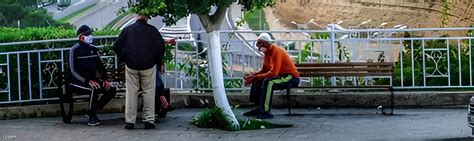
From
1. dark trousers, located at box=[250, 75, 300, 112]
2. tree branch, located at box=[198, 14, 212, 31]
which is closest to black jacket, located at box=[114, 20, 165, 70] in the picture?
tree branch, located at box=[198, 14, 212, 31]

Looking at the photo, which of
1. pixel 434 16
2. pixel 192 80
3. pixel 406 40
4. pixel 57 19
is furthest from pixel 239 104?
pixel 57 19

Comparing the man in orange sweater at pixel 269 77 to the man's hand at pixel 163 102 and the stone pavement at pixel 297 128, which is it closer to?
the stone pavement at pixel 297 128

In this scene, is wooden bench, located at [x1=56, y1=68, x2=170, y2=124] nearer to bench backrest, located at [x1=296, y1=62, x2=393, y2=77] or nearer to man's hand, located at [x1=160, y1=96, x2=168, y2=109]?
man's hand, located at [x1=160, y1=96, x2=168, y2=109]

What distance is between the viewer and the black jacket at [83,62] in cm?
1176

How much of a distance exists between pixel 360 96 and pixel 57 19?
13.2 metres

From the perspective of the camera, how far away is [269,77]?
12.4 meters

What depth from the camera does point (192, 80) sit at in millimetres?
13820

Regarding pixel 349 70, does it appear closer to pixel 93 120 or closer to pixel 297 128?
pixel 297 128

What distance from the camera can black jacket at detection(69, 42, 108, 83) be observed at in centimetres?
1176

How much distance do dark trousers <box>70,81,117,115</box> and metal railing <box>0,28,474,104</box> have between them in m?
0.95

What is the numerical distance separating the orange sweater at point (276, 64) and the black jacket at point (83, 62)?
2.24 meters

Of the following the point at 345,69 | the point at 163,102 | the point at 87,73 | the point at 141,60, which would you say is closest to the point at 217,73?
the point at 141,60

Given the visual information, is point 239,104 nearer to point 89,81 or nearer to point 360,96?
point 360,96

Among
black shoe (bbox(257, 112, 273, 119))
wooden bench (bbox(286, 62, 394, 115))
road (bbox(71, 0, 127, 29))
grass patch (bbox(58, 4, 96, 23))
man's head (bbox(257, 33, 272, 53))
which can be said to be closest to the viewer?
black shoe (bbox(257, 112, 273, 119))
